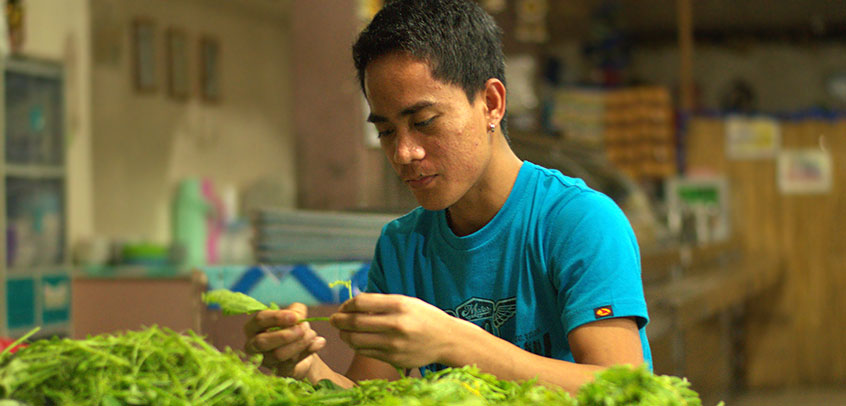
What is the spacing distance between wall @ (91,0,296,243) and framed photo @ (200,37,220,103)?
8 centimetres

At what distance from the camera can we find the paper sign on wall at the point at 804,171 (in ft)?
20.7

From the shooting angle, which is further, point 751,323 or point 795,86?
point 795,86

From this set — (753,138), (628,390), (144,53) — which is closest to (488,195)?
(628,390)

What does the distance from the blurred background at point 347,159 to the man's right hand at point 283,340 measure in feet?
1.74

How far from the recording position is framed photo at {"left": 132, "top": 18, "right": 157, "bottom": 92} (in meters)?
6.44

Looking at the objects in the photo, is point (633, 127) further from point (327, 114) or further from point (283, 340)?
point (283, 340)

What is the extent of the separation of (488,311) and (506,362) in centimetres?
20

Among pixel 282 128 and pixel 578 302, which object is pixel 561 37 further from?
pixel 578 302

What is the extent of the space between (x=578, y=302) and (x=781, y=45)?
9944mm

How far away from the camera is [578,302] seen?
101 cm

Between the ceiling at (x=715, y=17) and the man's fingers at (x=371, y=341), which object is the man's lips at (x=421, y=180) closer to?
the man's fingers at (x=371, y=341)

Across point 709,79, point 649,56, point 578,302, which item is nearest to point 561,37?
point 649,56

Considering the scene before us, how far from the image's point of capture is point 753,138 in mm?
6406

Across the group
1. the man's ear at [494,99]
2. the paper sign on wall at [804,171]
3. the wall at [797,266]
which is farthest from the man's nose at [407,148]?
the paper sign on wall at [804,171]
